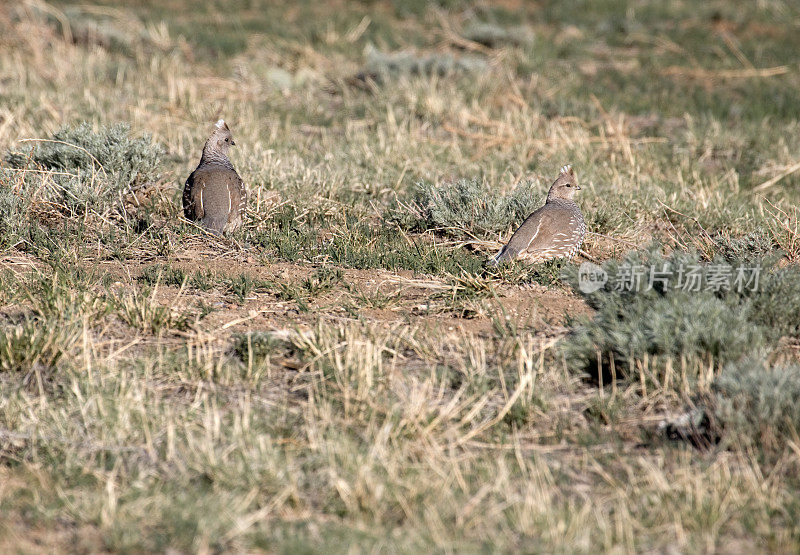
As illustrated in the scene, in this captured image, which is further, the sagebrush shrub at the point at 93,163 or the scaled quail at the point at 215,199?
the sagebrush shrub at the point at 93,163

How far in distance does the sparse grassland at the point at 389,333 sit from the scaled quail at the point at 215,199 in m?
0.17

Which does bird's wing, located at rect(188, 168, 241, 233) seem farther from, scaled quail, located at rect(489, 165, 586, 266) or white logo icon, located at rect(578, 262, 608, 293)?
white logo icon, located at rect(578, 262, 608, 293)

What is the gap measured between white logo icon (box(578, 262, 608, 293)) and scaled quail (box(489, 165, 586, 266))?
26.5 inches

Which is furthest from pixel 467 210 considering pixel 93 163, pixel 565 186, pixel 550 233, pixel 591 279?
pixel 93 163

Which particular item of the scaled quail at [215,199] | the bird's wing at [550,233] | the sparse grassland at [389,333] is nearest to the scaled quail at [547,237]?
the bird's wing at [550,233]

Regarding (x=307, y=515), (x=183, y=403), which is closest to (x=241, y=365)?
(x=183, y=403)

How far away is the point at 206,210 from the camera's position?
7.48m

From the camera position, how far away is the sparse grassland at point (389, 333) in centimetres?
397

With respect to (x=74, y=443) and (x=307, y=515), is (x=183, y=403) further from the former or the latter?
(x=307, y=515)

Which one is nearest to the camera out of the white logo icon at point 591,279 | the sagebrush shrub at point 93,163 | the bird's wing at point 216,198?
the white logo icon at point 591,279

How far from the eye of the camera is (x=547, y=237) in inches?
272

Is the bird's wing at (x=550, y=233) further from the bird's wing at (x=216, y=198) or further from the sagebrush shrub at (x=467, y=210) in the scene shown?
the bird's wing at (x=216, y=198)

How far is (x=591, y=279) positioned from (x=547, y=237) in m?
0.83

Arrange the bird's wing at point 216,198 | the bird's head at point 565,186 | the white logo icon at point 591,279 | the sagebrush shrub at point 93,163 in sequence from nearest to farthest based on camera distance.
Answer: the white logo icon at point 591,279, the bird's wing at point 216,198, the bird's head at point 565,186, the sagebrush shrub at point 93,163
